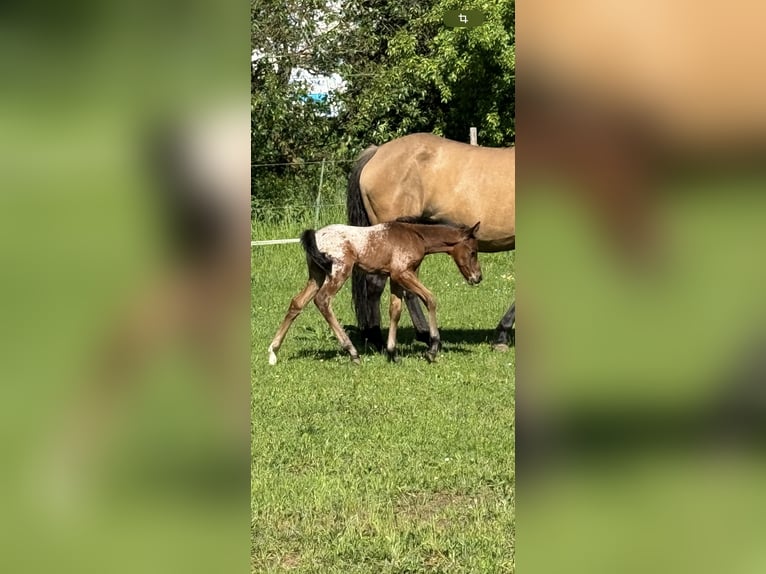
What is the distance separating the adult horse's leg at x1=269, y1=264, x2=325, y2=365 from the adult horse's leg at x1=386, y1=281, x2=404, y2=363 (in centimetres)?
58

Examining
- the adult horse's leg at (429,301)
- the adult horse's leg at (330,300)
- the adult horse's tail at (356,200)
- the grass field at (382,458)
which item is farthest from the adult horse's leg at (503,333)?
the adult horse's tail at (356,200)

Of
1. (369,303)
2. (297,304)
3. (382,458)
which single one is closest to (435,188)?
(369,303)

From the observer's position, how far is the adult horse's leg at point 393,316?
252 inches

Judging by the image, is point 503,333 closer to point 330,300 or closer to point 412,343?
point 412,343

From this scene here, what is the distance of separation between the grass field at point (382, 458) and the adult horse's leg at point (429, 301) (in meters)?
0.11

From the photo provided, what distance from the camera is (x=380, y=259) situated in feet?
21.5

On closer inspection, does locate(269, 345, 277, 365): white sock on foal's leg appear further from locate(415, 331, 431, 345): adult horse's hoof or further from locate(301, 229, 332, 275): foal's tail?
locate(415, 331, 431, 345): adult horse's hoof

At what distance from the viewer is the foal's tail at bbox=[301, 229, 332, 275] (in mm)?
6398

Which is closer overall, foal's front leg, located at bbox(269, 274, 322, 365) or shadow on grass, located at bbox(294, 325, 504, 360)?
foal's front leg, located at bbox(269, 274, 322, 365)

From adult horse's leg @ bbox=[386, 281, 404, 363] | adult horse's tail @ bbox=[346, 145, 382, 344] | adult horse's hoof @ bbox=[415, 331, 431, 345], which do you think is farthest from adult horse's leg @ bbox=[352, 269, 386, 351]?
adult horse's hoof @ bbox=[415, 331, 431, 345]

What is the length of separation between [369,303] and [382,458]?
10.4ft

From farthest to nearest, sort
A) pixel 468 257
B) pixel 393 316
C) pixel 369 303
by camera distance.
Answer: pixel 369 303, pixel 468 257, pixel 393 316

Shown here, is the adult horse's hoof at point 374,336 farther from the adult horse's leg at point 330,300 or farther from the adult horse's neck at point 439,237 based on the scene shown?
the adult horse's neck at point 439,237
